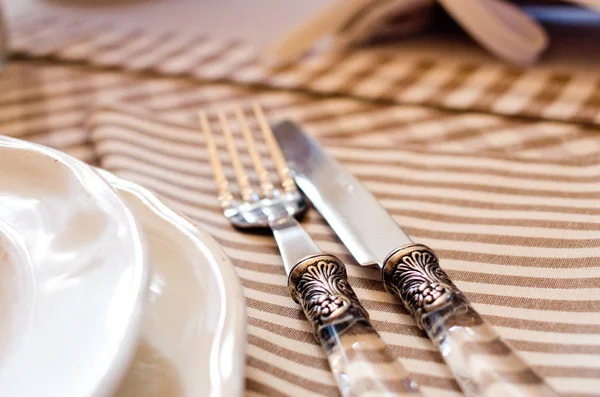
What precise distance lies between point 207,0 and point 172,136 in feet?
1.75

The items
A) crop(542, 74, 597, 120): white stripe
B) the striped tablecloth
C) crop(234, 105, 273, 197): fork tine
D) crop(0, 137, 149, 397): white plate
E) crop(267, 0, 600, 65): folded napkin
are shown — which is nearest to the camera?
crop(0, 137, 149, 397): white plate

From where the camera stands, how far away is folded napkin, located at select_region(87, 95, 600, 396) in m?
0.34

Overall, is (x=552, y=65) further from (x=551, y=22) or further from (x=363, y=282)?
(x=363, y=282)

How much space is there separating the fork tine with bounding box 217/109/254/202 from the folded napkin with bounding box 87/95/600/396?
3cm

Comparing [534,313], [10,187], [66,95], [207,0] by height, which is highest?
[207,0]

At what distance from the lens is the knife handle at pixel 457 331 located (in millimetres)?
273

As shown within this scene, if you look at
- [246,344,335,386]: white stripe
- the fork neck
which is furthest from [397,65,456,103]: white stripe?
[246,344,335,386]: white stripe

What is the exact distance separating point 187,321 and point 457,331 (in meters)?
0.13

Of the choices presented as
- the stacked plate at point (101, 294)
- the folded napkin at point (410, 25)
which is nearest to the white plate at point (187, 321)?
the stacked plate at point (101, 294)

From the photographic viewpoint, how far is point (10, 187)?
0.33m

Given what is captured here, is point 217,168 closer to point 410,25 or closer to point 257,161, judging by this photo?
point 257,161

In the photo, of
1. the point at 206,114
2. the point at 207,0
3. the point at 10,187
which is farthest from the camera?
the point at 207,0

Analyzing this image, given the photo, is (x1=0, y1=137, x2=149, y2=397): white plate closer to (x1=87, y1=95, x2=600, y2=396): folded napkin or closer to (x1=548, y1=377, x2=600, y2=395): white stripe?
(x1=87, y1=95, x2=600, y2=396): folded napkin

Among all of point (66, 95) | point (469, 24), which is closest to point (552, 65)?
point (469, 24)
